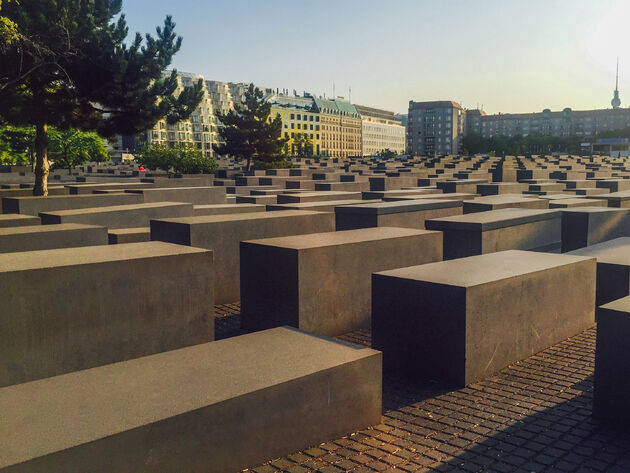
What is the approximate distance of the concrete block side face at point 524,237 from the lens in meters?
9.95

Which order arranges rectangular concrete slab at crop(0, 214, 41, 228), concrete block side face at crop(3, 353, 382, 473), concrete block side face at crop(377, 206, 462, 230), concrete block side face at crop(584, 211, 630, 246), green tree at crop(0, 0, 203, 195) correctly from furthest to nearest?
green tree at crop(0, 0, 203, 195) < concrete block side face at crop(584, 211, 630, 246) < concrete block side face at crop(377, 206, 462, 230) < rectangular concrete slab at crop(0, 214, 41, 228) < concrete block side face at crop(3, 353, 382, 473)

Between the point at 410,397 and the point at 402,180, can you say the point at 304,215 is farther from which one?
the point at 402,180

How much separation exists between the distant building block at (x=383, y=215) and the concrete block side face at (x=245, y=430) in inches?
249

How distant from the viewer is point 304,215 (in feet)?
35.3

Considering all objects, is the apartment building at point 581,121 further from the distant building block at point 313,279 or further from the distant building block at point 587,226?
the distant building block at point 313,279

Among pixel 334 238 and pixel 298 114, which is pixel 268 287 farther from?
pixel 298 114

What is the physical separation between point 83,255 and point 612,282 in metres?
6.28

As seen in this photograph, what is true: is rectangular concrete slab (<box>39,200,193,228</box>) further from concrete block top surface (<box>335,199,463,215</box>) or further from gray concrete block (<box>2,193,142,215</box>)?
concrete block top surface (<box>335,199,463,215</box>)

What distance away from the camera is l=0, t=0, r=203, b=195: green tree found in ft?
47.1

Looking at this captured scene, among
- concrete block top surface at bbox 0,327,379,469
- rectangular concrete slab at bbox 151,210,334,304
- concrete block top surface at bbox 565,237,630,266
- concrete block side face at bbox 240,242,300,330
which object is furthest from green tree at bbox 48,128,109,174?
concrete block top surface at bbox 0,327,379,469

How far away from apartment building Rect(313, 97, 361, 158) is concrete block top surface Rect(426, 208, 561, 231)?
501ft

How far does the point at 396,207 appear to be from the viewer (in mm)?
11664

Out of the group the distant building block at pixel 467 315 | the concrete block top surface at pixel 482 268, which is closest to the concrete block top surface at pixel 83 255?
the distant building block at pixel 467 315

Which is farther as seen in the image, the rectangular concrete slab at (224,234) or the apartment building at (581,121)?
the apartment building at (581,121)
